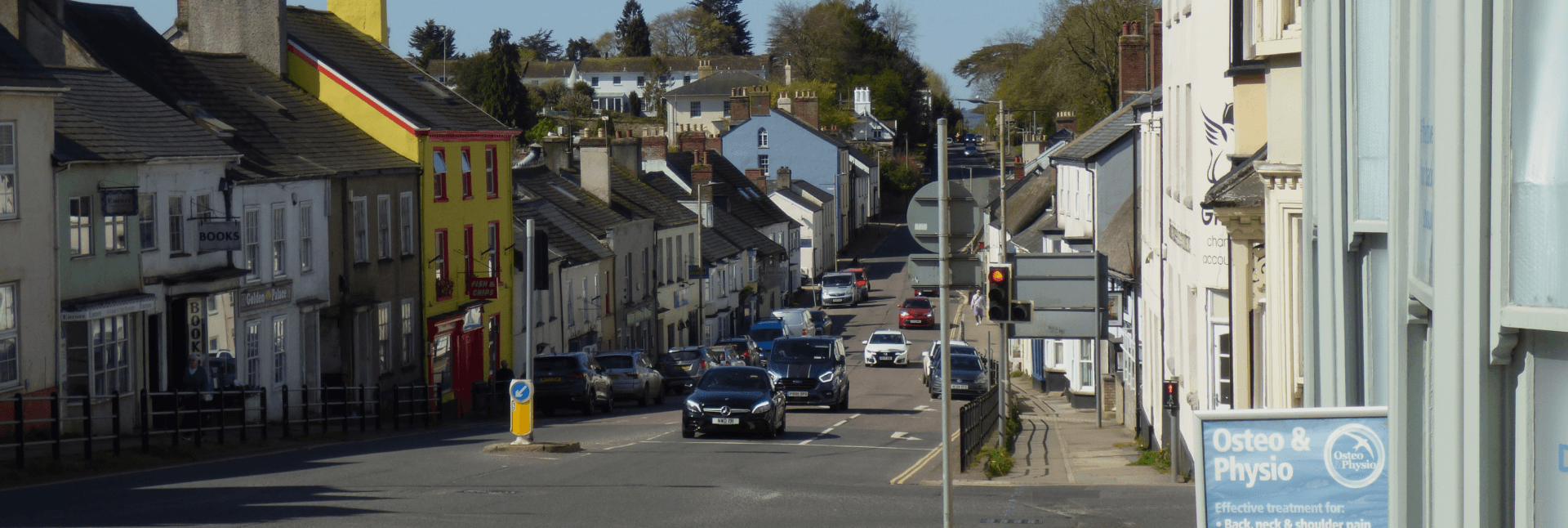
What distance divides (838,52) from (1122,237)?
109 meters

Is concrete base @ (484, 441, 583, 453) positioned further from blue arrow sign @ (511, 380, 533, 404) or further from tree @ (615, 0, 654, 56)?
tree @ (615, 0, 654, 56)

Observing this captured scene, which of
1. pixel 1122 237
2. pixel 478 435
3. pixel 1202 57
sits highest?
pixel 1202 57

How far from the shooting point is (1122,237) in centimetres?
3431

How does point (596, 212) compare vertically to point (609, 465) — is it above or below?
above

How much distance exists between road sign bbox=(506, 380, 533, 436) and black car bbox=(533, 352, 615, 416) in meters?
11.2

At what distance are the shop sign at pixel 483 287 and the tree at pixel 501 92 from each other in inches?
2563

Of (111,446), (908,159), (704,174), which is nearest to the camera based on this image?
(111,446)

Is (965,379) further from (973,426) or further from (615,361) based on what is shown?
(973,426)

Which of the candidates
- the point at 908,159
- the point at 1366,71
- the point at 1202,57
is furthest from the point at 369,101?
the point at 908,159

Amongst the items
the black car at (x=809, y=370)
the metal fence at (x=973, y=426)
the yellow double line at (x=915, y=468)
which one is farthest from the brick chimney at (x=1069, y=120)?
the yellow double line at (x=915, y=468)

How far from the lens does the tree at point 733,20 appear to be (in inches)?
6777

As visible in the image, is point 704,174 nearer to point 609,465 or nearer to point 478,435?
point 478,435

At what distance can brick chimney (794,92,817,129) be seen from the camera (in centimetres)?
10756

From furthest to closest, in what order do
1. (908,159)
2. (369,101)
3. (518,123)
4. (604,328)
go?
Result: (908,159) → (518,123) → (604,328) → (369,101)
